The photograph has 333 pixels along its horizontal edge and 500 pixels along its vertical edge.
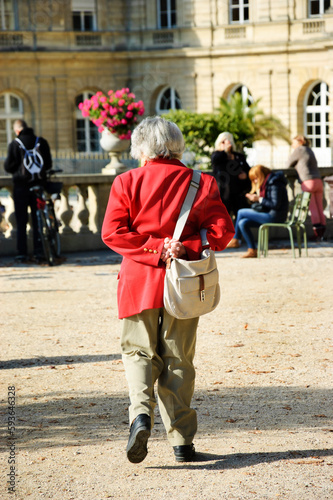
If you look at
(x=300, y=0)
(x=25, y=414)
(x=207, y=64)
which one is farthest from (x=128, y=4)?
(x=25, y=414)

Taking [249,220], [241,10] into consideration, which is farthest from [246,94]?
[249,220]

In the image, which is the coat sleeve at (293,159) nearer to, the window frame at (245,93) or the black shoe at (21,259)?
the black shoe at (21,259)

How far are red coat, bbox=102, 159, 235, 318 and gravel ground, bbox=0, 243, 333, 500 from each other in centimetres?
82

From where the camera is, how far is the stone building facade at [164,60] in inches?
1436

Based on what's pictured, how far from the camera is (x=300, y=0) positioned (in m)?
36.3

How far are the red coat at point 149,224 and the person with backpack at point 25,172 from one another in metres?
7.56

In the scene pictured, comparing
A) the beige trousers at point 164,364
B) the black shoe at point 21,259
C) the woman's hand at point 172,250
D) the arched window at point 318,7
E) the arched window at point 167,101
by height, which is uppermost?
the arched window at point 318,7

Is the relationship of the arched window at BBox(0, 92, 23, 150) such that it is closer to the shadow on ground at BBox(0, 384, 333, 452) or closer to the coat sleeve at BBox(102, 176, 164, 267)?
the shadow on ground at BBox(0, 384, 333, 452)

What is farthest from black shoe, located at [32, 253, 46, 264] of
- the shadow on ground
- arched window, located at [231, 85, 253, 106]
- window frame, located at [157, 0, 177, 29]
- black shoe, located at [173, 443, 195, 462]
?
window frame, located at [157, 0, 177, 29]

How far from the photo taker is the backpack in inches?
465

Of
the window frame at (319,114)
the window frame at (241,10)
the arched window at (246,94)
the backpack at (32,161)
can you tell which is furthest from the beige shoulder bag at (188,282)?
the window frame at (241,10)

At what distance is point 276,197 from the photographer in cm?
1172

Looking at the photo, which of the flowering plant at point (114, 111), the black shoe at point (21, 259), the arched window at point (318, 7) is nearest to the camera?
the black shoe at point (21, 259)

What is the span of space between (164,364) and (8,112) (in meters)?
36.1
